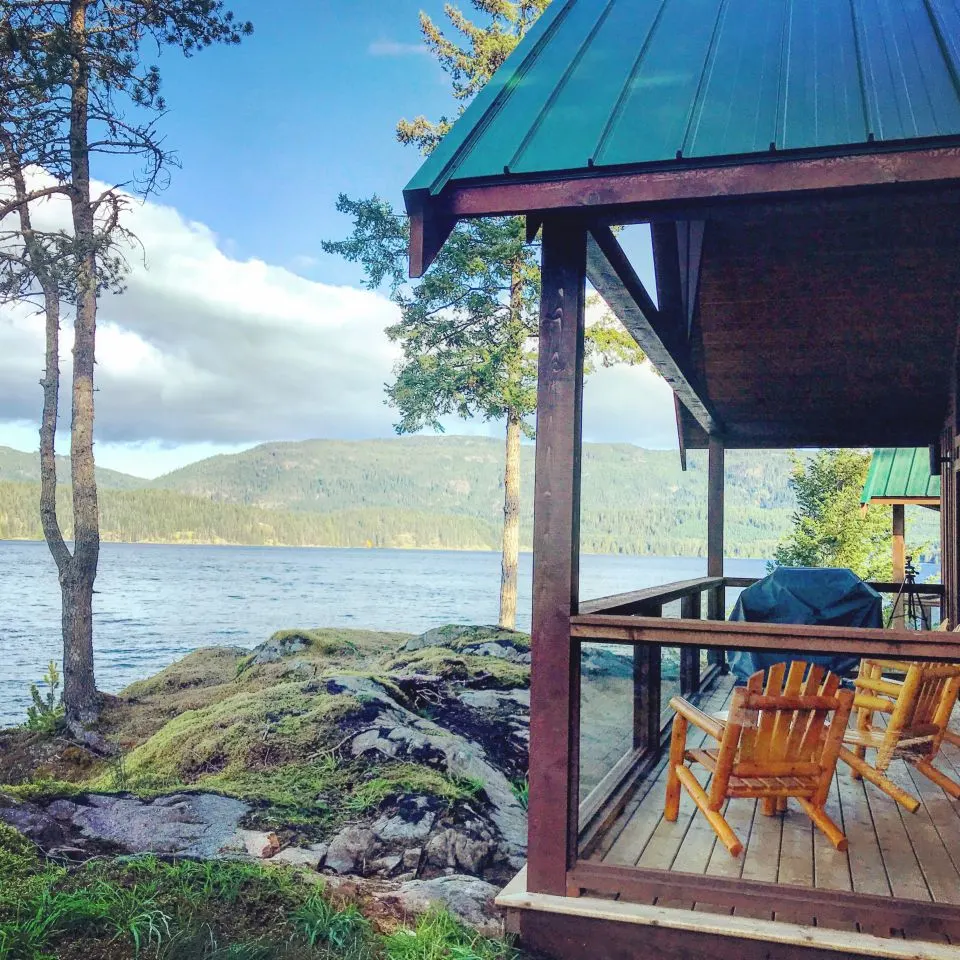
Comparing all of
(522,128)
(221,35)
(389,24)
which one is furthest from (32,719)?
(389,24)

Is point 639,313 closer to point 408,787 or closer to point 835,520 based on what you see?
point 408,787

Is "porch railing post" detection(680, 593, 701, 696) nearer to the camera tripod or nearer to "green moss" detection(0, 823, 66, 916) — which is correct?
the camera tripod

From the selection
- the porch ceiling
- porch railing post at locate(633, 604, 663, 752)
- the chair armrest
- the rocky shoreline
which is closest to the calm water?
the rocky shoreline

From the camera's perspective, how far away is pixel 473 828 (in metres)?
5.04

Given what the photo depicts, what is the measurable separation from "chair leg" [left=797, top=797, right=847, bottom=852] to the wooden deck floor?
0.14ft

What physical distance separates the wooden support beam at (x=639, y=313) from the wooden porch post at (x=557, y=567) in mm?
264

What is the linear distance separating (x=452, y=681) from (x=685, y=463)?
4.06 metres

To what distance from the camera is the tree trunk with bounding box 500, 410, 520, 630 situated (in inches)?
682

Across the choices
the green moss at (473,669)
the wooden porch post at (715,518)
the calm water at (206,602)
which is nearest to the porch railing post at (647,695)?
the green moss at (473,669)

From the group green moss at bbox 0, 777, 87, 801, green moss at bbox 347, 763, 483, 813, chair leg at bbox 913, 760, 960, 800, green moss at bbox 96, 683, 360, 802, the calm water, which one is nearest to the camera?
chair leg at bbox 913, 760, 960, 800

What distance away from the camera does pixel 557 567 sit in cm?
325

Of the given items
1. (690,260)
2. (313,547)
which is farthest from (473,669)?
(313,547)

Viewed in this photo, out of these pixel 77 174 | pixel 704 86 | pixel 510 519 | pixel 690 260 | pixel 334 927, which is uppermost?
pixel 77 174

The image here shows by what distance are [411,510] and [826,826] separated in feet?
522
